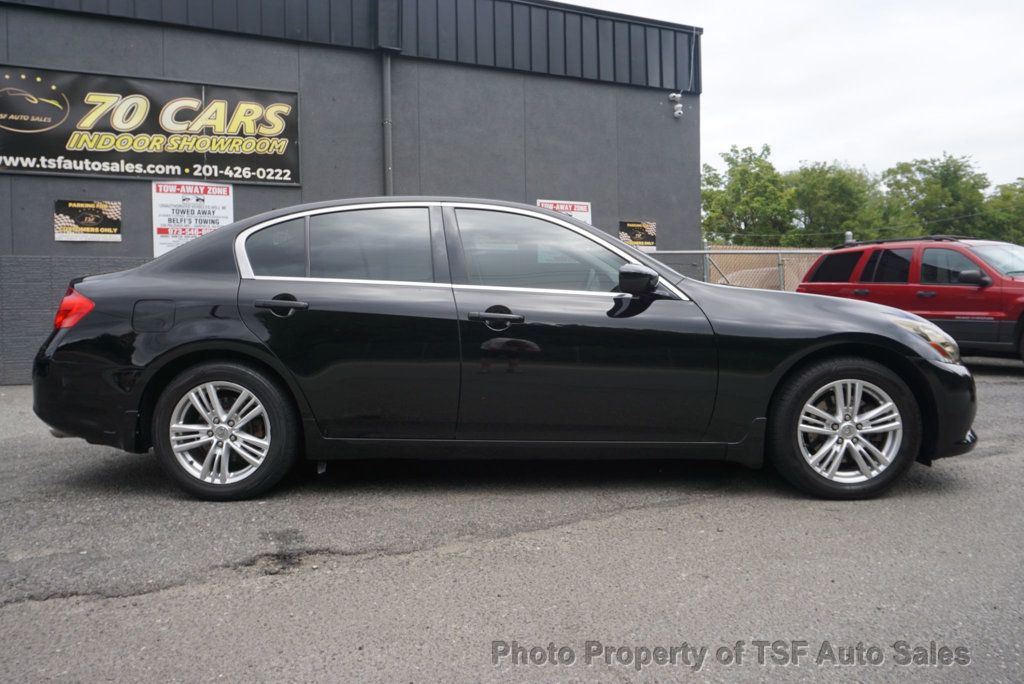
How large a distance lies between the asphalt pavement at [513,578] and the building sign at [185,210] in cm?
603

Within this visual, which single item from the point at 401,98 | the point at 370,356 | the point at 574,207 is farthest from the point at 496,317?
the point at 574,207

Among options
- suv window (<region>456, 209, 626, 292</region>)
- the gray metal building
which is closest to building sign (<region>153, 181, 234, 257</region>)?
the gray metal building

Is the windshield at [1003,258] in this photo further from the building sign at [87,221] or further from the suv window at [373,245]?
the building sign at [87,221]

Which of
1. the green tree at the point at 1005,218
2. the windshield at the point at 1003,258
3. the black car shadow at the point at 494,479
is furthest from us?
the green tree at the point at 1005,218

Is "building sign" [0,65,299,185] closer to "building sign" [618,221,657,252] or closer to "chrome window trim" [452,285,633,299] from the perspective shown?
"building sign" [618,221,657,252]

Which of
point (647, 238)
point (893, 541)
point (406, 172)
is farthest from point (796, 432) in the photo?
point (647, 238)

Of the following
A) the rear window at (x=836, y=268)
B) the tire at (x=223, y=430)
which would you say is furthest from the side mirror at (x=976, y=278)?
the tire at (x=223, y=430)

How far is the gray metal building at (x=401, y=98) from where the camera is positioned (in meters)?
9.65

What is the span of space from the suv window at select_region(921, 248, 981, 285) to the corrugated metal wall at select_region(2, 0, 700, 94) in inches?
202

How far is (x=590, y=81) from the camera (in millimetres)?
12656

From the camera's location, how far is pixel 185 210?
406 inches

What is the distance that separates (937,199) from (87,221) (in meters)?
63.4

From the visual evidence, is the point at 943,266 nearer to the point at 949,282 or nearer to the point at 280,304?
the point at 949,282

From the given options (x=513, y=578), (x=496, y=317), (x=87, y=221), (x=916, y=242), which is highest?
(x=87, y=221)
